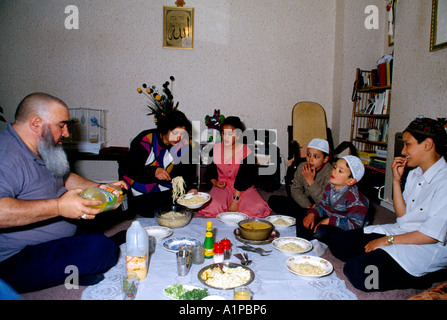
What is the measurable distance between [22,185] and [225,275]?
1.31 m

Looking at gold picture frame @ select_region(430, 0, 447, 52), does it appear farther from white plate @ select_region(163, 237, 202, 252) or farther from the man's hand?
the man's hand

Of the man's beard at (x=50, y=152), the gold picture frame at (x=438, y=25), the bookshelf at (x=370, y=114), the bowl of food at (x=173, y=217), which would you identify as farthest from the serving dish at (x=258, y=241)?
the bookshelf at (x=370, y=114)

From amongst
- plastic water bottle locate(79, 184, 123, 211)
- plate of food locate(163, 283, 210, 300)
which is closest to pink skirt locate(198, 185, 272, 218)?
plastic water bottle locate(79, 184, 123, 211)

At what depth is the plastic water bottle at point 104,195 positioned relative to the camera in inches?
70.2

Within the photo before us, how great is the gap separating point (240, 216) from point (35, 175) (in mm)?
1697

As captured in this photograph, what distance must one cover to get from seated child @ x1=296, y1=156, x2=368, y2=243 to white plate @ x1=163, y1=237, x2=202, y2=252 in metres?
0.96

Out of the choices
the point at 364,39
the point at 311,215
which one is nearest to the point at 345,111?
the point at 364,39

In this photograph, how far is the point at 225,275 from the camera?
175 centimetres

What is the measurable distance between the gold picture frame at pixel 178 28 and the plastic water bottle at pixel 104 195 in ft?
12.7

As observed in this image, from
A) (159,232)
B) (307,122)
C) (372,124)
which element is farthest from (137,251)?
(372,124)

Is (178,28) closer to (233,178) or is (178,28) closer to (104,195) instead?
(233,178)

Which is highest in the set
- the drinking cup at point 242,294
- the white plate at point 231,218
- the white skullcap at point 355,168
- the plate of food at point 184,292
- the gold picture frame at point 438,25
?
the gold picture frame at point 438,25

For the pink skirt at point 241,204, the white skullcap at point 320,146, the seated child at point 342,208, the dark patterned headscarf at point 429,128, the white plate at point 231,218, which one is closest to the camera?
the dark patterned headscarf at point 429,128

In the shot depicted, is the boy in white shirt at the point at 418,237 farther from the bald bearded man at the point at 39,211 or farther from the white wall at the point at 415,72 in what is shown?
the bald bearded man at the point at 39,211
